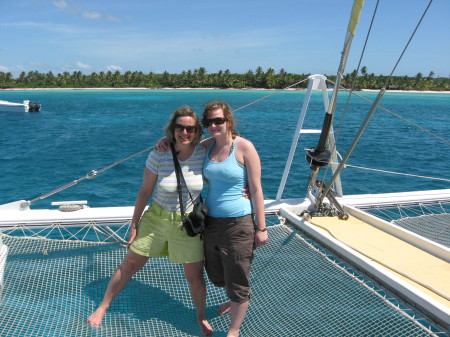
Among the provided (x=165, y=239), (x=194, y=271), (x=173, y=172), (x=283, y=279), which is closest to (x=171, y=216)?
(x=165, y=239)

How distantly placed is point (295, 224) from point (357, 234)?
0.74m

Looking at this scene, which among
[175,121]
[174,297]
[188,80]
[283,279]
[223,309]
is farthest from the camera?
[188,80]

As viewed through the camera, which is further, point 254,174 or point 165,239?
point 165,239

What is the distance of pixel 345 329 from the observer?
2967mm

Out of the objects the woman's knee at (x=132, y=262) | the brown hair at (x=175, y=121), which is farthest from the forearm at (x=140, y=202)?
the brown hair at (x=175, y=121)

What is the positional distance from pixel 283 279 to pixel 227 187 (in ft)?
5.22

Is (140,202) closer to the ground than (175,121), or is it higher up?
closer to the ground

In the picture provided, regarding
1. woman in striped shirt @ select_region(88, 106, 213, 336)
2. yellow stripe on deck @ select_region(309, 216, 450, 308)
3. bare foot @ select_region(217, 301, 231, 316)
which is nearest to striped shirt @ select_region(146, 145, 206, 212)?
woman in striped shirt @ select_region(88, 106, 213, 336)

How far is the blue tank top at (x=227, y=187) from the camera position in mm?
2494

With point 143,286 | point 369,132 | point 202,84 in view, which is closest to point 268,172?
point 143,286

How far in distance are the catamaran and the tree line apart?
129 metres

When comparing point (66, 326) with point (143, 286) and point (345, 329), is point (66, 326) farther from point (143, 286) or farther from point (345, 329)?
point (345, 329)

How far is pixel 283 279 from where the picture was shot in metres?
3.65

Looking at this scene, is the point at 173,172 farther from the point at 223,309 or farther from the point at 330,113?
the point at 330,113
